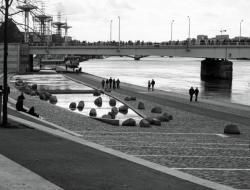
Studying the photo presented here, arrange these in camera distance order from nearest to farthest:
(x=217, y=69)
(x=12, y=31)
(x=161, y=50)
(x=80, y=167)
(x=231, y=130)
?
(x=80, y=167)
(x=231, y=130)
(x=12, y=31)
(x=161, y=50)
(x=217, y=69)

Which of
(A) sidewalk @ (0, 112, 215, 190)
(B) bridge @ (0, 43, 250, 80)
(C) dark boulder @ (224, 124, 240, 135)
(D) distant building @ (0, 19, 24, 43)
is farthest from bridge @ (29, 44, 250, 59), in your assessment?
(A) sidewalk @ (0, 112, 215, 190)

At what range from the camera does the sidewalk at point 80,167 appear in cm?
1005

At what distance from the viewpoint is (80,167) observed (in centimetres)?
1150

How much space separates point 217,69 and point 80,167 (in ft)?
328

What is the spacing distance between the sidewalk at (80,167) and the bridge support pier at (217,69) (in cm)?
9309

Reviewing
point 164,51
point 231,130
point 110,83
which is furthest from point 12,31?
point 231,130

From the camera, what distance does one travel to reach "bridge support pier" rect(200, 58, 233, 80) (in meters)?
106

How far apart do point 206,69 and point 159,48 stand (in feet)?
86.5

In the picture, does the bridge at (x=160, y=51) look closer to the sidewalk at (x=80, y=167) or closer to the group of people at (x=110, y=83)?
the group of people at (x=110, y=83)

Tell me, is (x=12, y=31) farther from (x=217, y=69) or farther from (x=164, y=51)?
(x=217, y=69)

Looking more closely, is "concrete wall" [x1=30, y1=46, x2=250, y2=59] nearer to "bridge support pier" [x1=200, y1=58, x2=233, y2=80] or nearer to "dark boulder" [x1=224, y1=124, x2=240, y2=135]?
"bridge support pier" [x1=200, y1=58, x2=233, y2=80]

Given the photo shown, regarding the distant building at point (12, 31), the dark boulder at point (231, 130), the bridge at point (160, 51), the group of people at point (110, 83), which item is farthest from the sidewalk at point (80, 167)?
the bridge at point (160, 51)

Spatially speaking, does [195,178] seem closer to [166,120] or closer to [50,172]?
[50,172]

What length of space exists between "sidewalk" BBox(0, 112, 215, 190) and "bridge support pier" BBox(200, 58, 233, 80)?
93.1 metres
